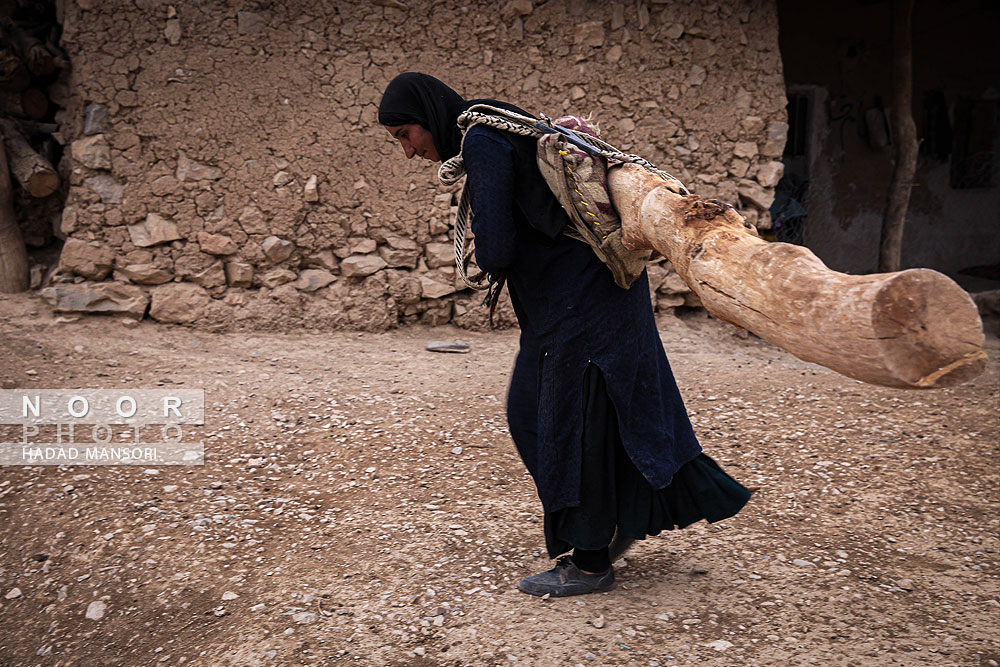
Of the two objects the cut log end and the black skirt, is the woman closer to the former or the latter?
the black skirt

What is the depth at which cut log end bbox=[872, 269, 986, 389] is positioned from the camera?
3.78ft

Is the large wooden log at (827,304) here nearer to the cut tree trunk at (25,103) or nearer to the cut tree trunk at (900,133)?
the cut tree trunk at (25,103)

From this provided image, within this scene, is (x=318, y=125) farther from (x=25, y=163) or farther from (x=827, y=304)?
(x=827, y=304)

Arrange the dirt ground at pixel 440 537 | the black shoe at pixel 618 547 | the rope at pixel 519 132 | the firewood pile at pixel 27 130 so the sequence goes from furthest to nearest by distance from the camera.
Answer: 1. the firewood pile at pixel 27 130
2. the black shoe at pixel 618 547
3. the dirt ground at pixel 440 537
4. the rope at pixel 519 132

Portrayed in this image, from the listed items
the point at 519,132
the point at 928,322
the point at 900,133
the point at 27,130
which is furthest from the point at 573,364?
the point at 900,133

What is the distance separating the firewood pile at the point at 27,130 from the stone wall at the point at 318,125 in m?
0.19

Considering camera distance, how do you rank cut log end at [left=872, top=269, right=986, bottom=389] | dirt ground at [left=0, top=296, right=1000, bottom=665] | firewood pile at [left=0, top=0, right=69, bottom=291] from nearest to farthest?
cut log end at [left=872, top=269, right=986, bottom=389], dirt ground at [left=0, top=296, right=1000, bottom=665], firewood pile at [left=0, top=0, right=69, bottom=291]

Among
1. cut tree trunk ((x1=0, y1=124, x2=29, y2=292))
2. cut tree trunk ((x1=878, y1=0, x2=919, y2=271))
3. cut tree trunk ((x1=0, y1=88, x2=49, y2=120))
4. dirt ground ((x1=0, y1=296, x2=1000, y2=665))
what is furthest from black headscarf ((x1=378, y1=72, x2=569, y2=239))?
cut tree trunk ((x1=878, y1=0, x2=919, y2=271))

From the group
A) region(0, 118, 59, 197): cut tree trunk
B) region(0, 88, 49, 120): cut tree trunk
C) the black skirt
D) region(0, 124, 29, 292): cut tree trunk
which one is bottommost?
the black skirt

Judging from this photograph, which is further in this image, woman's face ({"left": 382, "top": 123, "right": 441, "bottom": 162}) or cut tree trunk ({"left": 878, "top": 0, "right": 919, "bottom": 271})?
cut tree trunk ({"left": 878, "top": 0, "right": 919, "bottom": 271})

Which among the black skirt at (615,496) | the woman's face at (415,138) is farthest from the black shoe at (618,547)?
the woman's face at (415,138)

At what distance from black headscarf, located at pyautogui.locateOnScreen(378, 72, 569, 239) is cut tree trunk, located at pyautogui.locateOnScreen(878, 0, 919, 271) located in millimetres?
5171

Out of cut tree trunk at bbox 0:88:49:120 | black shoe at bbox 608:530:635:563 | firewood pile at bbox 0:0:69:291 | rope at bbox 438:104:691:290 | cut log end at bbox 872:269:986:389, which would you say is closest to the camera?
cut log end at bbox 872:269:986:389

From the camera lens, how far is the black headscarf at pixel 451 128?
2.01 metres
